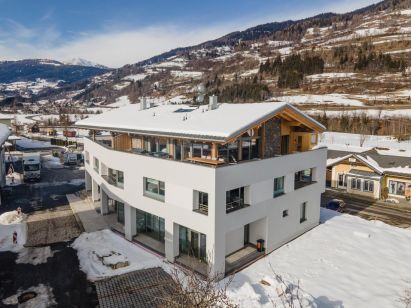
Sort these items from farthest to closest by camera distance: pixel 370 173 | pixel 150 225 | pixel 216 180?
pixel 370 173, pixel 150 225, pixel 216 180

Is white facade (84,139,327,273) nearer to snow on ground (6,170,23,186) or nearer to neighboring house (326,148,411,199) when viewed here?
neighboring house (326,148,411,199)

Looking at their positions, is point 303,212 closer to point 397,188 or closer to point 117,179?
Answer: point 117,179

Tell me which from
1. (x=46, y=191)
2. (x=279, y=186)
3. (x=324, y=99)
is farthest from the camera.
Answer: (x=324, y=99)

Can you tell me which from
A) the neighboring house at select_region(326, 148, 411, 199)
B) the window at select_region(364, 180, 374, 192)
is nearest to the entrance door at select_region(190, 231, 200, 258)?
the neighboring house at select_region(326, 148, 411, 199)

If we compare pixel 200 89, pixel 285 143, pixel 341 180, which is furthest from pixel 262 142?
pixel 341 180

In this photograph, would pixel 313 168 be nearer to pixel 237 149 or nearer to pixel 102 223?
pixel 237 149
